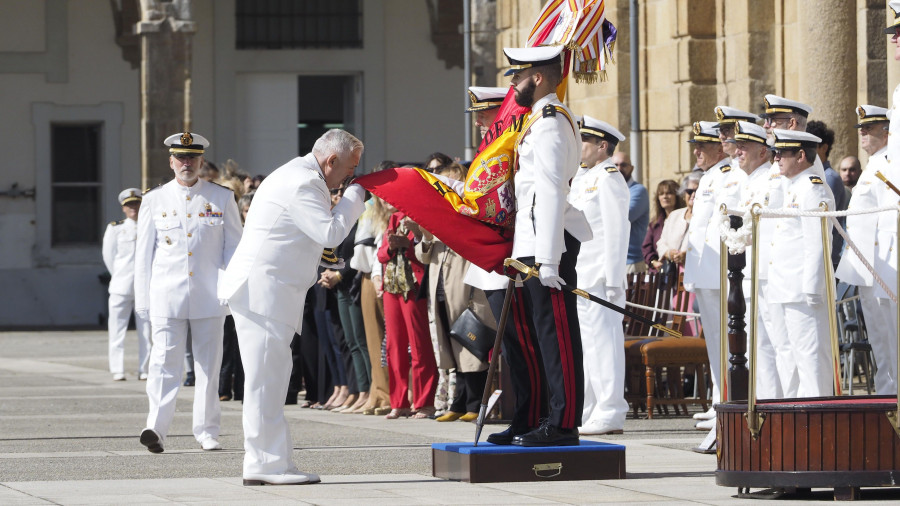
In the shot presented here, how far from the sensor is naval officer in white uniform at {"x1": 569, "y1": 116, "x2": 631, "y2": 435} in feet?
36.6

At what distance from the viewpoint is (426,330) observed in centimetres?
1262

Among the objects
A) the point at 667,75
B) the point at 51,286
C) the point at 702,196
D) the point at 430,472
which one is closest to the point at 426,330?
the point at 702,196

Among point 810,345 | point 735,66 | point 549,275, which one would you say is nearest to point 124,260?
point 735,66

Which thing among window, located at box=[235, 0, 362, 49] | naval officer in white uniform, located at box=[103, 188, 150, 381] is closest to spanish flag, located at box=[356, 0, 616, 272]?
naval officer in white uniform, located at box=[103, 188, 150, 381]

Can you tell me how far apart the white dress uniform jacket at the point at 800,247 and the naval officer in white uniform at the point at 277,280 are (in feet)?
9.07

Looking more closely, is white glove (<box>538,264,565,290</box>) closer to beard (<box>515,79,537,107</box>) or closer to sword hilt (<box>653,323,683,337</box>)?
sword hilt (<box>653,323,683,337</box>)

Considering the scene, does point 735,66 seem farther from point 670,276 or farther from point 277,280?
point 277,280

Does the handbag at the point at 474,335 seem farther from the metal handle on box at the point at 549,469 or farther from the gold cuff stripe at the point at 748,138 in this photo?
the metal handle on box at the point at 549,469

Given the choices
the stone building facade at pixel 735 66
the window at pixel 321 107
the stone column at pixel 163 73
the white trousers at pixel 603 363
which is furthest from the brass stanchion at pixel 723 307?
the window at pixel 321 107

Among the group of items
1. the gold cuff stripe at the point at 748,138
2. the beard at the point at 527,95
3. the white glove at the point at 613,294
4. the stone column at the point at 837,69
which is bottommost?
the white glove at the point at 613,294

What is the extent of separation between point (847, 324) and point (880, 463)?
5.96 metres

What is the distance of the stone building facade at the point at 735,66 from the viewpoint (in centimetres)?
1474

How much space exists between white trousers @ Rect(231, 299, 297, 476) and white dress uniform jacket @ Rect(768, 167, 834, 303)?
308cm

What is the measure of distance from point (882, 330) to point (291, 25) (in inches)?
791
